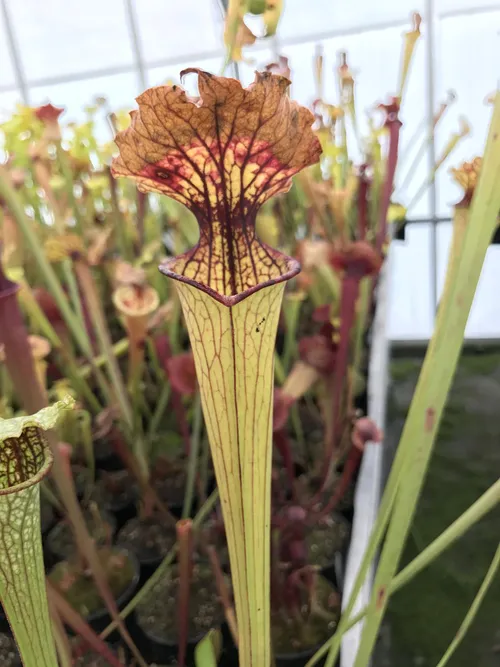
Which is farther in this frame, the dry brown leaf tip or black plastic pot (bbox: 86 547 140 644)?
black plastic pot (bbox: 86 547 140 644)

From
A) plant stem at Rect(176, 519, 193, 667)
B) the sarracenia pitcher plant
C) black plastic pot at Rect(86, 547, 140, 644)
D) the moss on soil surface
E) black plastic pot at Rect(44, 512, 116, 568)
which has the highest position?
the sarracenia pitcher plant

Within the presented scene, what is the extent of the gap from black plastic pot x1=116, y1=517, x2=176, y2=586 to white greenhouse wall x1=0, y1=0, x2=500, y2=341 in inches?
68.5

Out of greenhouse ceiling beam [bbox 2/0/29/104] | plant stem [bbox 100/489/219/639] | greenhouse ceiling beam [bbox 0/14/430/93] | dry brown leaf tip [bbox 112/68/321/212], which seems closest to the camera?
dry brown leaf tip [bbox 112/68/321/212]

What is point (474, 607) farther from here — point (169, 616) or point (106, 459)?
point (106, 459)

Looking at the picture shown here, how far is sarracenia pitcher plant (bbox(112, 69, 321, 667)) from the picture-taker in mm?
286

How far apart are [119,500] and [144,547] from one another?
0.41 ft

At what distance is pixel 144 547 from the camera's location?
0.87 metres

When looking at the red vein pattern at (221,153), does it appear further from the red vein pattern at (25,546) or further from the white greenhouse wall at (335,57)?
the white greenhouse wall at (335,57)

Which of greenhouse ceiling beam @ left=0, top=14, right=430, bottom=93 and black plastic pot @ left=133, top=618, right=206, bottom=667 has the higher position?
greenhouse ceiling beam @ left=0, top=14, right=430, bottom=93

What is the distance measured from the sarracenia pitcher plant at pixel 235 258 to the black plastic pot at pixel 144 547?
0.50m

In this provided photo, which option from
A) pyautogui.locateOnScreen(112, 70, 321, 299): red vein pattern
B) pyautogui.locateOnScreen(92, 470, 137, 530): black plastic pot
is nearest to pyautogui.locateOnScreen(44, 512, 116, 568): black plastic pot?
pyautogui.locateOnScreen(92, 470, 137, 530): black plastic pot

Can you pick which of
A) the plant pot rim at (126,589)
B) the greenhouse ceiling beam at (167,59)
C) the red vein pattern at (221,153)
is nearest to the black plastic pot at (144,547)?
the plant pot rim at (126,589)

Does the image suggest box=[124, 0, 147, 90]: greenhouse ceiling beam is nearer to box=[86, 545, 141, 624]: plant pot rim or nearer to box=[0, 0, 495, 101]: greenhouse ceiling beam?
box=[0, 0, 495, 101]: greenhouse ceiling beam

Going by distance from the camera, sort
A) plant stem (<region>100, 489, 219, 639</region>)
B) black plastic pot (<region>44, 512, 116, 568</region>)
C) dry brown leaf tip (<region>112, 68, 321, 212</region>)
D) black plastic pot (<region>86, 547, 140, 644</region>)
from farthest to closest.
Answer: black plastic pot (<region>44, 512, 116, 568</region>)
black plastic pot (<region>86, 547, 140, 644</region>)
plant stem (<region>100, 489, 219, 639</region>)
dry brown leaf tip (<region>112, 68, 321, 212</region>)
